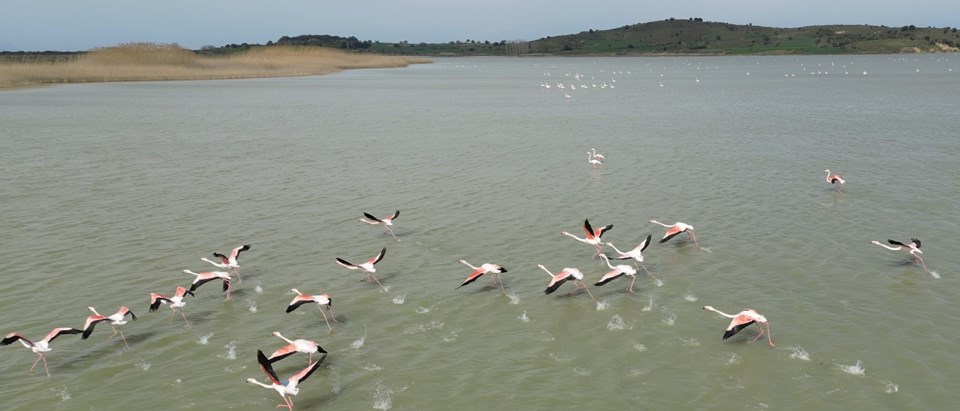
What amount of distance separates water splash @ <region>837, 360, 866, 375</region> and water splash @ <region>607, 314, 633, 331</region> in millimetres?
2879

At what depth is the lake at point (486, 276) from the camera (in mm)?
9641

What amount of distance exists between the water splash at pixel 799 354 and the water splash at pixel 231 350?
746 cm

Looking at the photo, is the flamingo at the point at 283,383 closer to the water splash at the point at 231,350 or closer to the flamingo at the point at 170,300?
the water splash at the point at 231,350

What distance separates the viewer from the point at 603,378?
31.8 ft

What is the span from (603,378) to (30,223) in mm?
14451

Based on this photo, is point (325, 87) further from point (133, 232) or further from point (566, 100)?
point (133, 232)

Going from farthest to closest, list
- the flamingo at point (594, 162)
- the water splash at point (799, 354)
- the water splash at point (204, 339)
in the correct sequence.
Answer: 1. the flamingo at point (594, 162)
2. the water splash at point (204, 339)
3. the water splash at point (799, 354)

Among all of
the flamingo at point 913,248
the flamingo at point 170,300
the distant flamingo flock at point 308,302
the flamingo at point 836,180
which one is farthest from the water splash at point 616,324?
the flamingo at point 836,180

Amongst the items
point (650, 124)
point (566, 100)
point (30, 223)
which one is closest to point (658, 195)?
point (30, 223)

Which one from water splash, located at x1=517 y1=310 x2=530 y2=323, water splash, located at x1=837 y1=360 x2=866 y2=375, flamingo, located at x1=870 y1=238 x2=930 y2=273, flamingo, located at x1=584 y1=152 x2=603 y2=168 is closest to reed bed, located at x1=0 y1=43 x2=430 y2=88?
flamingo, located at x1=584 y1=152 x2=603 y2=168

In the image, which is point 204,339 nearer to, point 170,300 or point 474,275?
point 170,300

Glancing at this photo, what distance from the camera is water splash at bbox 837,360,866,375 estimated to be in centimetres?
970

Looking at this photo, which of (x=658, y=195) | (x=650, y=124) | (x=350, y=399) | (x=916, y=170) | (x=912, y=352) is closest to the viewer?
(x=350, y=399)

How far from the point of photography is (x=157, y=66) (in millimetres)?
92250
